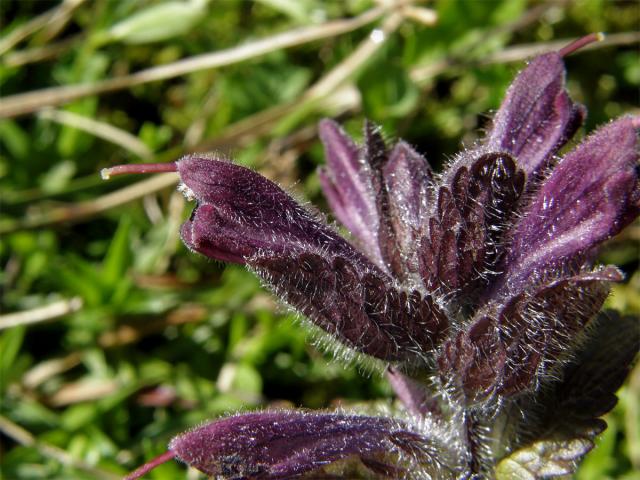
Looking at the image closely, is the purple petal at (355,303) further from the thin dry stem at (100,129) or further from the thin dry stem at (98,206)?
the thin dry stem at (100,129)

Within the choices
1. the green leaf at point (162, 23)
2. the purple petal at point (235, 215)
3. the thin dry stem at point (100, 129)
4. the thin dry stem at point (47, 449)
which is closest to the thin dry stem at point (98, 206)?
the thin dry stem at point (100, 129)

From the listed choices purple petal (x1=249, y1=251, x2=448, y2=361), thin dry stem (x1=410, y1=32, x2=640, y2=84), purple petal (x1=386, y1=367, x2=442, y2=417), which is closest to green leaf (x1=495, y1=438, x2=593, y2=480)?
purple petal (x1=386, y1=367, x2=442, y2=417)

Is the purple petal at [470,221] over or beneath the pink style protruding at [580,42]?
beneath

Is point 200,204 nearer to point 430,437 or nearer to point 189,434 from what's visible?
Answer: point 189,434

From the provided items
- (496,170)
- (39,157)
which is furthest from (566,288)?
(39,157)

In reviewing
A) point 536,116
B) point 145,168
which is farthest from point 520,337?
point 145,168

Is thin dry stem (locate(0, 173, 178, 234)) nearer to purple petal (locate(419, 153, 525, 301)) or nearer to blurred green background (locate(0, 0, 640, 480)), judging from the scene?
blurred green background (locate(0, 0, 640, 480))

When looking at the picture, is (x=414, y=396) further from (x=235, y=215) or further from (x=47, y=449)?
(x=47, y=449)
